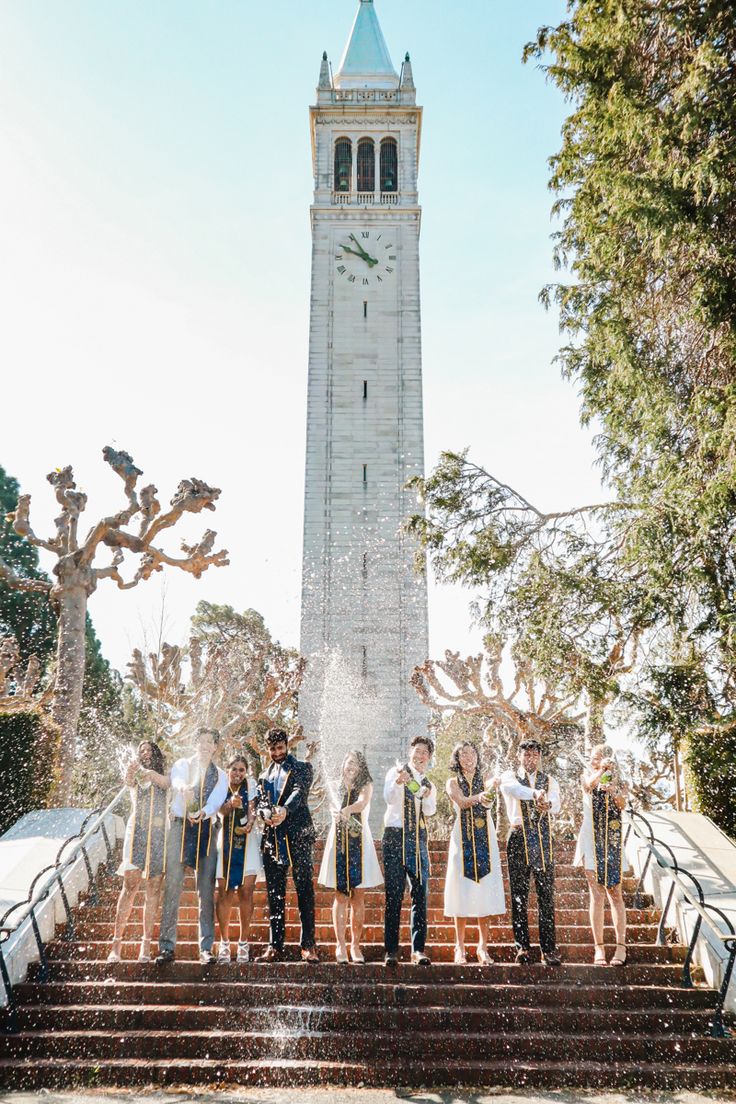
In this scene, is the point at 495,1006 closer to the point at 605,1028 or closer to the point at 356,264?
the point at 605,1028

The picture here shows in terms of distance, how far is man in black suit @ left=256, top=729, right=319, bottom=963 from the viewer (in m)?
6.98

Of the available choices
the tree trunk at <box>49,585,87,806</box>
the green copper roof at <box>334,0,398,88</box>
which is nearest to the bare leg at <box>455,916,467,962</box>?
the tree trunk at <box>49,585,87,806</box>

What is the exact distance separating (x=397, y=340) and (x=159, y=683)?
605 inches

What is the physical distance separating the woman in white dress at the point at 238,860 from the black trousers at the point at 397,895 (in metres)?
1.10

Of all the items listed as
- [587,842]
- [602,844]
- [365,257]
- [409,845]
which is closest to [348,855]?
[409,845]

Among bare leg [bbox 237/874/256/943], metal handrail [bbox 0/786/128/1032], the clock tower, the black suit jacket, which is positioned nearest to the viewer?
metal handrail [bbox 0/786/128/1032]

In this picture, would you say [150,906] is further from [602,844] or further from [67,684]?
[67,684]

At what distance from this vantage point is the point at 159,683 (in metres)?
17.0

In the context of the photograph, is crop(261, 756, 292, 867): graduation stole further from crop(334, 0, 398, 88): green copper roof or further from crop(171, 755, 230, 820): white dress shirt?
crop(334, 0, 398, 88): green copper roof

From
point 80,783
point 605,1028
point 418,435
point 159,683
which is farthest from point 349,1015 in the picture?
point 80,783

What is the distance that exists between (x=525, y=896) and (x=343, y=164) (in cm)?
2981

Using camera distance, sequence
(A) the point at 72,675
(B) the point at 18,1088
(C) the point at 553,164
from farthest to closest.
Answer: (A) the point at 72,675 < (C) the point at 553,164 < (B) the point at 18,1088

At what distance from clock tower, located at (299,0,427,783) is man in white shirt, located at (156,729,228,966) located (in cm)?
1540

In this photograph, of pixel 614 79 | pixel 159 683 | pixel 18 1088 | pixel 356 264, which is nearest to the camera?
pixel 18 1088
